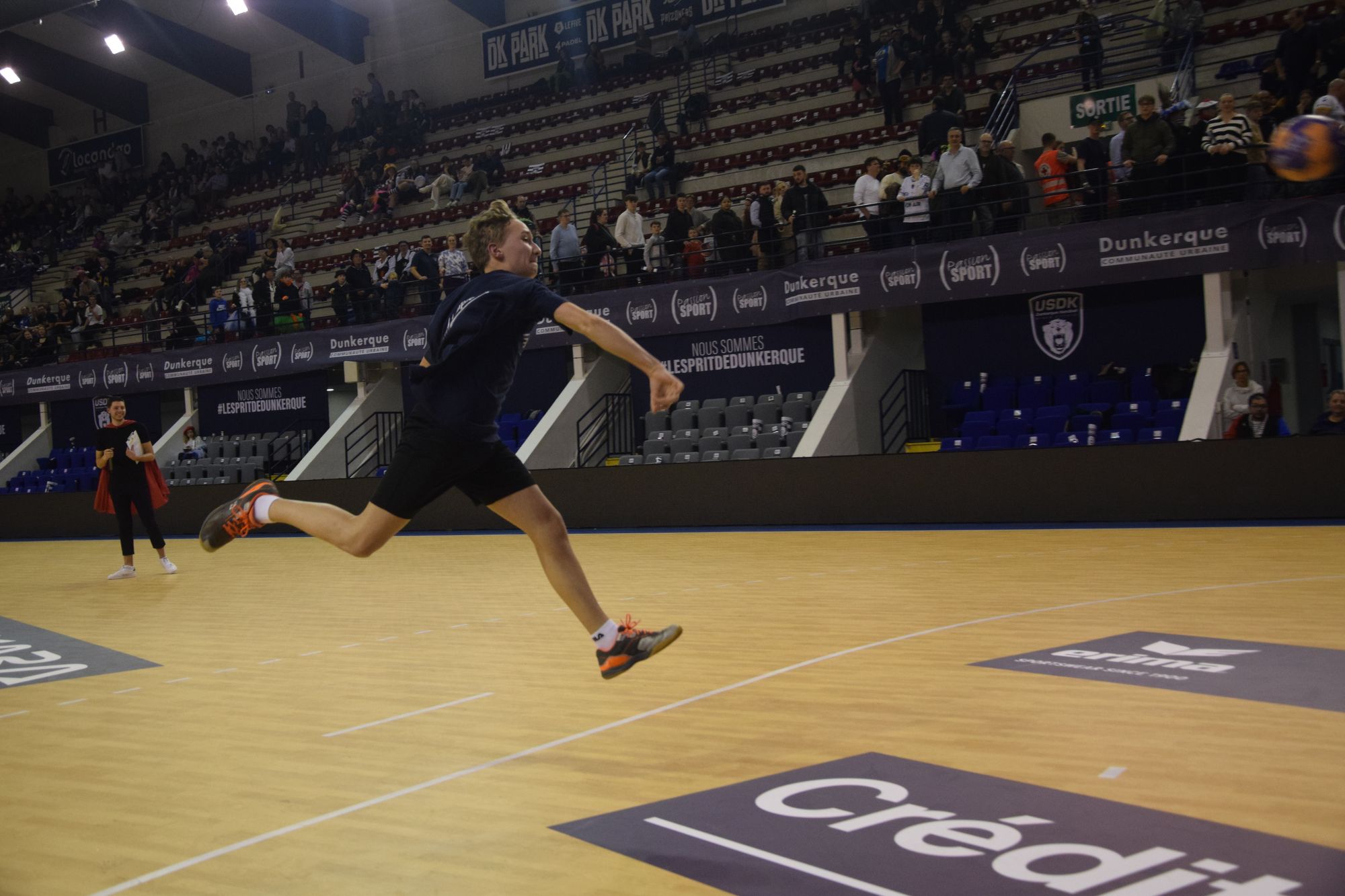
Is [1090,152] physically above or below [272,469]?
above

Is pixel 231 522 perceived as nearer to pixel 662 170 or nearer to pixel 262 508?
pixel 262 508

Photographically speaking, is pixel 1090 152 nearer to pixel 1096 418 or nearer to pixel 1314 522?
pixel 1096 418

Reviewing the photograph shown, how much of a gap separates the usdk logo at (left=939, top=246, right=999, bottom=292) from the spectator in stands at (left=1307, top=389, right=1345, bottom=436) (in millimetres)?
4398

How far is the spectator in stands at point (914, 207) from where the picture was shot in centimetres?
1652

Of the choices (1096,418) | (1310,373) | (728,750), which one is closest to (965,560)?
(1096,418)

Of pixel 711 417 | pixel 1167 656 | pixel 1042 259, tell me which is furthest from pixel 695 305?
pixel 1167 656

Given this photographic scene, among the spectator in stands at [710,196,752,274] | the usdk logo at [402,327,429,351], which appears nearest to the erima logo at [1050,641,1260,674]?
the spectator in stands at [710,196,752,274]

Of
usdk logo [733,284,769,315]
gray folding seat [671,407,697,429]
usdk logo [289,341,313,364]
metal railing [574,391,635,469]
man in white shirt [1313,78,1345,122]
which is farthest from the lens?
usdk logo [289,341,313,364]

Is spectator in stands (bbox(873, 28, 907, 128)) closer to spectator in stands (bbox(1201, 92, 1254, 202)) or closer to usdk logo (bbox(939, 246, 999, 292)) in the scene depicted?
usdk logo (bbox(939, 246, 999, 292))

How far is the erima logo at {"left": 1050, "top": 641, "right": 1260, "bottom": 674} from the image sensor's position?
5.45 m

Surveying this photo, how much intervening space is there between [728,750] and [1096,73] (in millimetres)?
16777

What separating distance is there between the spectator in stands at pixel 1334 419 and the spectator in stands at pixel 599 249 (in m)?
10.8

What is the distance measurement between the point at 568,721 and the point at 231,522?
1971 millimetres

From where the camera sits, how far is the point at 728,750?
4.39 m
